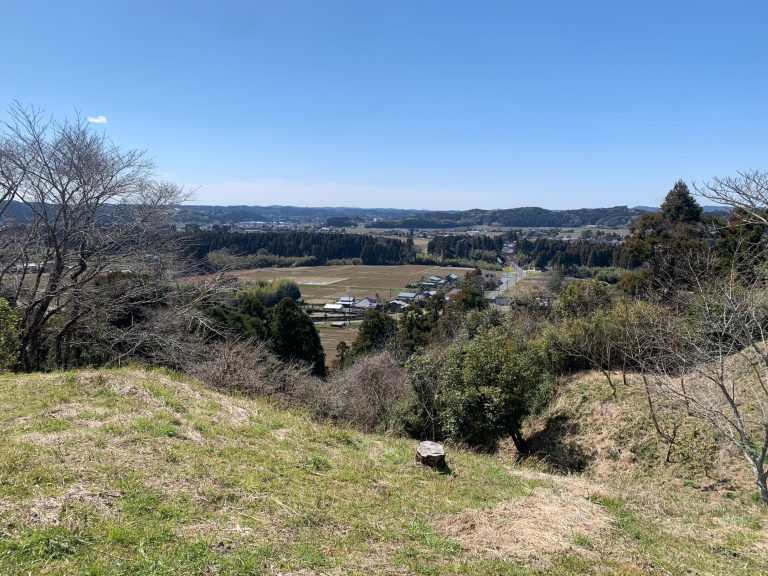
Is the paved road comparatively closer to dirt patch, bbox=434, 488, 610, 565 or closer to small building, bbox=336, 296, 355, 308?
small building, bbox=336, 296, 355, 308

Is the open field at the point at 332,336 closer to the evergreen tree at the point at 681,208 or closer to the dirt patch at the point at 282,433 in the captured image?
the evergreen tree at the point at 681,208

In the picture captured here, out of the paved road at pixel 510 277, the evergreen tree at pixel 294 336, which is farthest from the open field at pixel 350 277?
the evergreen tree at pixel 294 336

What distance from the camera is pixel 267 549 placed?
11.2 feet

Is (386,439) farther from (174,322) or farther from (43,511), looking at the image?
(174,322)

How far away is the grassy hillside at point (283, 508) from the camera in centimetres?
330

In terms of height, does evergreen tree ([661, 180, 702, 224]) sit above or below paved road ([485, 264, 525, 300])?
above

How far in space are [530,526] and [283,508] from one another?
7.81ft

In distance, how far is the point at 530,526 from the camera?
4.29 m

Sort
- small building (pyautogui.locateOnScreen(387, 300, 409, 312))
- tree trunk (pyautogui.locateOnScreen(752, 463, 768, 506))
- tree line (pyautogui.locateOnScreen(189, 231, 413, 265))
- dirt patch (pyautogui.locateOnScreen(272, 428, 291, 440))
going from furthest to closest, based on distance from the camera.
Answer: tree line (pyautogui.locateOnScreen(189, 231, 413, 265))
small building (pyautogui.locateOnScreen(387, 300, 409, 312))
dirt patch (pyautogui.locateOnScreen(272, 428, 291, 440))
tree trunk (pyautogui.locateOnScreen(752, 463, 768, 506))

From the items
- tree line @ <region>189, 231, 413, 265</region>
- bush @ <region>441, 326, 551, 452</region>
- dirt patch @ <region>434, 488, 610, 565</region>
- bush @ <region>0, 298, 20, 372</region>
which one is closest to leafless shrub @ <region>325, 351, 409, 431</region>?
bush @ <region>441, 326, 551, 452</region>

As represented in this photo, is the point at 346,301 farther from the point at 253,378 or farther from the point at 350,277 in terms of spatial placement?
the point at 253,378

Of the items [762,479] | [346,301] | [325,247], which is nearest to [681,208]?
[762,479]

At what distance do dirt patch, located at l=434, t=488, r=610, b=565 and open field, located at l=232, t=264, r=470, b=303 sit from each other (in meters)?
41.2

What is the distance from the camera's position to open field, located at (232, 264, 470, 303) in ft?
164
